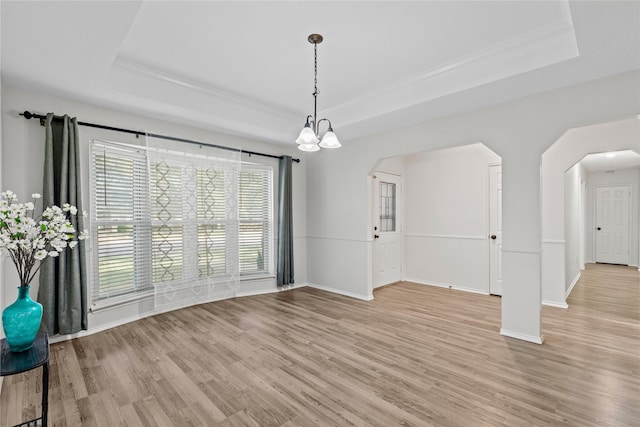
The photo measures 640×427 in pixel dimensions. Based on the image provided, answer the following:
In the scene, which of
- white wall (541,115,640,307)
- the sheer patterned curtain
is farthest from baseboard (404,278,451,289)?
the sheer patterned curtain

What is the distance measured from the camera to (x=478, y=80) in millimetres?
2975

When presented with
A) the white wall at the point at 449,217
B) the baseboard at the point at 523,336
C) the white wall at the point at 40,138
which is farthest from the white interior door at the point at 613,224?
the white wall at the point at 40,138

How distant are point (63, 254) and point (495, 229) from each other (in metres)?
5.98

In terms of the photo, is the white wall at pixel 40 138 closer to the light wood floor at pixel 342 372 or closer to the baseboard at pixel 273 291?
the light wood floor at pixel 342 372

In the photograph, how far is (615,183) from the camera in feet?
25.8

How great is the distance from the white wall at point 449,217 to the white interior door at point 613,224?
575 cm

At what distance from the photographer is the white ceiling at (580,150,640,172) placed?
592 cm

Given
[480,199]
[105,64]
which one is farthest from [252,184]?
[480,199]

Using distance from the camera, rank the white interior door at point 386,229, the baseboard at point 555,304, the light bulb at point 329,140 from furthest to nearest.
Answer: the white interior door at point 386,229
the baseboard at point 555,304
the light bulb at point 329,140

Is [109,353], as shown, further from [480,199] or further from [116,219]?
[480,199]

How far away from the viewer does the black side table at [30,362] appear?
155 cm

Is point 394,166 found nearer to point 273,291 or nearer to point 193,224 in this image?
point 273,291

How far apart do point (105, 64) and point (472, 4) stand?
308 cm

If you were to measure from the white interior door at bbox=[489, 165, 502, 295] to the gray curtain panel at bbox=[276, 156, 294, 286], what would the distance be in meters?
3.46
